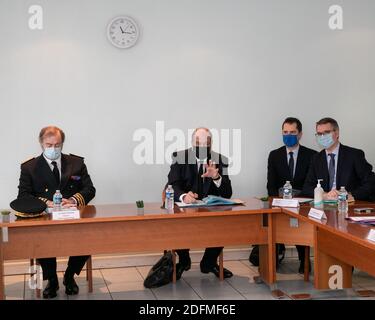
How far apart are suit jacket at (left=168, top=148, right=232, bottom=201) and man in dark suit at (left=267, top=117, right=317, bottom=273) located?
657 mm

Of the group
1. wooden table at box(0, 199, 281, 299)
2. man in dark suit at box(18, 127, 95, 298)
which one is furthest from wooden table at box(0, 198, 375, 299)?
man in dark suit at box(18, 127, 95, 298)

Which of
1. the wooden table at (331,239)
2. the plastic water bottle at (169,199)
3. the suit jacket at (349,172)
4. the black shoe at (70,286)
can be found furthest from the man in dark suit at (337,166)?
the black shoe at (70,286)

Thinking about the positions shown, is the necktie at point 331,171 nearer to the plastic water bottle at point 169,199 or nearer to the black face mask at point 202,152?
the black face mask at point 202,152

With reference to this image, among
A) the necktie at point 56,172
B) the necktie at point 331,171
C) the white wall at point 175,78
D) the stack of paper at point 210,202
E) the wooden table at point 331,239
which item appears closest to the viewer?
the wooden table at point 331,239

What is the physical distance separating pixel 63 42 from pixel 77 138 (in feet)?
2.96

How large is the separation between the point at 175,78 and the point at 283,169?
137cm

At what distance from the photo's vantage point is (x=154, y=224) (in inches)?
169

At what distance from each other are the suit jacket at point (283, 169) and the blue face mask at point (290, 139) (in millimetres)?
114

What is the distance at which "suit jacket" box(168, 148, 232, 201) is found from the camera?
199 inches

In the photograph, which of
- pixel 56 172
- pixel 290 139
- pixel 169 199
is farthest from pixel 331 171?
pixel 56 172

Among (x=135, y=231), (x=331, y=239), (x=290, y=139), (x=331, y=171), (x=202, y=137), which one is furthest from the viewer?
(x=290, y=139)

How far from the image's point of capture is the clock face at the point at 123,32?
5500mm

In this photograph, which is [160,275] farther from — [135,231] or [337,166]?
[337,166]

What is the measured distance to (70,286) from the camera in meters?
4.70
